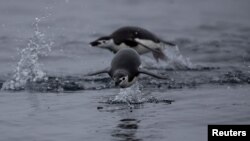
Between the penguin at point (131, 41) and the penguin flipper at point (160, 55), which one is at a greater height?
the penguin at point (131, 41)

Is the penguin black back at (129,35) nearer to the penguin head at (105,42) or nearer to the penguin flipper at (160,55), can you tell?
the penguin head at (105,42)

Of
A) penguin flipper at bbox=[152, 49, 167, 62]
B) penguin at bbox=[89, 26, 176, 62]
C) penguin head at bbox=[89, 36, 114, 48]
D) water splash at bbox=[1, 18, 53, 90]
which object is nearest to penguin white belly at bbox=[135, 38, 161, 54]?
penguin at bbox=[89, 26, 176, 62]

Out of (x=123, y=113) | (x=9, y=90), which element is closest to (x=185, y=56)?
(x=9, y=90)

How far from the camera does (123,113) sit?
840 cm

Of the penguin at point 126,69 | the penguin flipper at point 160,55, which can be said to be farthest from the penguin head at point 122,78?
the penguin flipper at point 160,55

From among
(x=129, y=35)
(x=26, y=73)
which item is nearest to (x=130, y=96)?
(x=26, y=73)

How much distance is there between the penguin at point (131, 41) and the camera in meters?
12.0

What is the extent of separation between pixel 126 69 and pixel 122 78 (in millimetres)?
482

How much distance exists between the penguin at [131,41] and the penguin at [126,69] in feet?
6.72

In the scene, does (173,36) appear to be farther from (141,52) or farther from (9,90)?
(9,90)

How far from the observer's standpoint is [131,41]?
12.1 m

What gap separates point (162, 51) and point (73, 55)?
2.11 m

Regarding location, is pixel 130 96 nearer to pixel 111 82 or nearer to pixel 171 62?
pixel 111 82

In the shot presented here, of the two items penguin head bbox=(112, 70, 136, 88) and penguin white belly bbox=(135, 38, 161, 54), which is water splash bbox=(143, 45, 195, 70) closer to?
penguin white belly bbox=(135, 38, 161, 54)
